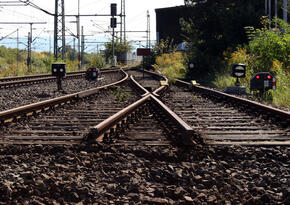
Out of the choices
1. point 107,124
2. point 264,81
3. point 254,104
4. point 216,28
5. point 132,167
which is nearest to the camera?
point 132,167

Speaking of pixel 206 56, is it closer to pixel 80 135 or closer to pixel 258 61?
pixel 258 61

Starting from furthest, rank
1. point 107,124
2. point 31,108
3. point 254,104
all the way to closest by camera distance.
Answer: point 254,104, point 31,108, point 107,124

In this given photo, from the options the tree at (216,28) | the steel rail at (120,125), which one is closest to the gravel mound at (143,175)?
the steel rail at (120,125)

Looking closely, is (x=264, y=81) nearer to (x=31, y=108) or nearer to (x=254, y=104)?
(x=254, y=104)

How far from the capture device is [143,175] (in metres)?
3.64

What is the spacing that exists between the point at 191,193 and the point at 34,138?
102 inches

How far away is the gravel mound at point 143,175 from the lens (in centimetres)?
311

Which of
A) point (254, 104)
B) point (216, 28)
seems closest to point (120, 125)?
point (254, 104)

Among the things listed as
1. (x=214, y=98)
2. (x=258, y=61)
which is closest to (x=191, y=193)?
(x=214, y=98)

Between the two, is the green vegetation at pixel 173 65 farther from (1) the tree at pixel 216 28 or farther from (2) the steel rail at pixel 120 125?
(2) the steel rail at pixel 120 125

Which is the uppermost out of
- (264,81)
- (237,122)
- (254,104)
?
(264,81)

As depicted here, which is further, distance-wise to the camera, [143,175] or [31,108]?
[31,108]

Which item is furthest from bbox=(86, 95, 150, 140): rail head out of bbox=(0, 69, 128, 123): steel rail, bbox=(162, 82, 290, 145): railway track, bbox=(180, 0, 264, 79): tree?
bbox=(180, 0, 264, 79): tree

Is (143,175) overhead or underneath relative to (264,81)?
underneath
